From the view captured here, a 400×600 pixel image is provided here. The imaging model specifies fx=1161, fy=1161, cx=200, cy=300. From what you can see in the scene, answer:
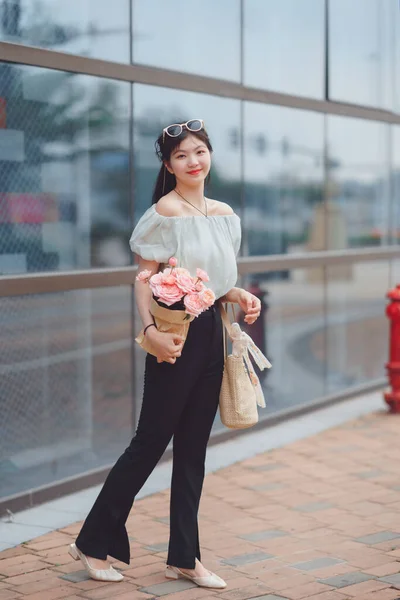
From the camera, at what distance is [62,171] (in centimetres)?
617

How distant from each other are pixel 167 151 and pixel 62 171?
1618mm

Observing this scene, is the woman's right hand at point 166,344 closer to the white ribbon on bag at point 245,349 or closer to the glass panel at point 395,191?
the white ribbon on bag at point 245,349

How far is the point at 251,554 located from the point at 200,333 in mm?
1210

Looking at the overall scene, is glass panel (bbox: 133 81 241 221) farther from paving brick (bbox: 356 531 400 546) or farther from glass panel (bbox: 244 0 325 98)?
paving brick (bbox: 356 531 400 546)

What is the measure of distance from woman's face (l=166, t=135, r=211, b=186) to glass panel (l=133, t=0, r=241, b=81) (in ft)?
7.30

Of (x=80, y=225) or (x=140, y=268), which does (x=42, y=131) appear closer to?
(x=80, y=225)

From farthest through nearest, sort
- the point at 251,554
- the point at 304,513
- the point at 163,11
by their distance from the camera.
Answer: the point at 163,11 < the point at 304,513 < the point at 251,554

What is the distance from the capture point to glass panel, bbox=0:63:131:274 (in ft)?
19.0

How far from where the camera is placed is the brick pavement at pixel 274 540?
4.71 m

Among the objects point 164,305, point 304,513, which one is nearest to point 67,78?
point 164,305

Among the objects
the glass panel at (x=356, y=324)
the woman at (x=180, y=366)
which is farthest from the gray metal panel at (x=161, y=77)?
the woman at (x=180, y=366)

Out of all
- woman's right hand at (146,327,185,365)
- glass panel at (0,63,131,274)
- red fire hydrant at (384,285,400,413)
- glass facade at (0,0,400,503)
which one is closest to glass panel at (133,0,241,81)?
glass facade at (0,0,400,503)

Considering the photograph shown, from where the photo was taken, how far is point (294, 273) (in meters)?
8.77

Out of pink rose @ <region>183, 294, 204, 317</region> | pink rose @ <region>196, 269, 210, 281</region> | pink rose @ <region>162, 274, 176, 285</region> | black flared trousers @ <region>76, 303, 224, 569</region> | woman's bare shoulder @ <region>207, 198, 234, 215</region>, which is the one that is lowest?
black flared trousers @ <region>76, 303, 224, 569</region>
